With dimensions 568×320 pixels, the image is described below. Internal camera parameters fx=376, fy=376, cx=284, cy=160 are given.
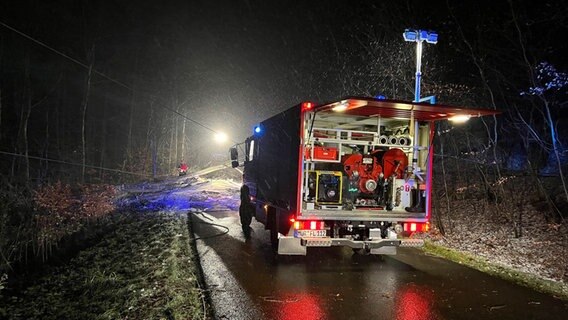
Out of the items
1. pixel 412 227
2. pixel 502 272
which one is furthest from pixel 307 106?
pixel 502 272

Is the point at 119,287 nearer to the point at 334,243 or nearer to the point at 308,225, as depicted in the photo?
the point at 308,225

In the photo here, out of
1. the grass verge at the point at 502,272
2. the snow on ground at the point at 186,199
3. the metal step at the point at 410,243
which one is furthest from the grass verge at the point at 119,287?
the snow on ground at the point at 186,199

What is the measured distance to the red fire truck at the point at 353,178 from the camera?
23.3ft

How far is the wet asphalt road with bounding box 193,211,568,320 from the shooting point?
16.4 ft

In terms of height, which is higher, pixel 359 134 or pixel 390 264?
pixel 359 134

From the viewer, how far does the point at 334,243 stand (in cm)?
716

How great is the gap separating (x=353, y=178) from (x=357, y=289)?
2607 mm

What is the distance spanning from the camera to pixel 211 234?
10.9m

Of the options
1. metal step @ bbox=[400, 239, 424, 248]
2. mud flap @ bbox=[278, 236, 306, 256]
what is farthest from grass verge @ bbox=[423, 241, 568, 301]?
mud flap @ bbox=[278, 236, 306, 256]

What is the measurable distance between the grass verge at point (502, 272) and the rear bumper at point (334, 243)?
144 cm

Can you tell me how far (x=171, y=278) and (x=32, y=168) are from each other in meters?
26.9

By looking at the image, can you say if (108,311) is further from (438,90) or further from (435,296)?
(438,90)

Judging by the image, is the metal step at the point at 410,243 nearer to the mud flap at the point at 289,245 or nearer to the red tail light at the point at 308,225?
the red tail light at the point at 308,225

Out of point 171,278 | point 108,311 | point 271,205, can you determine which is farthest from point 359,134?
point 108,311
